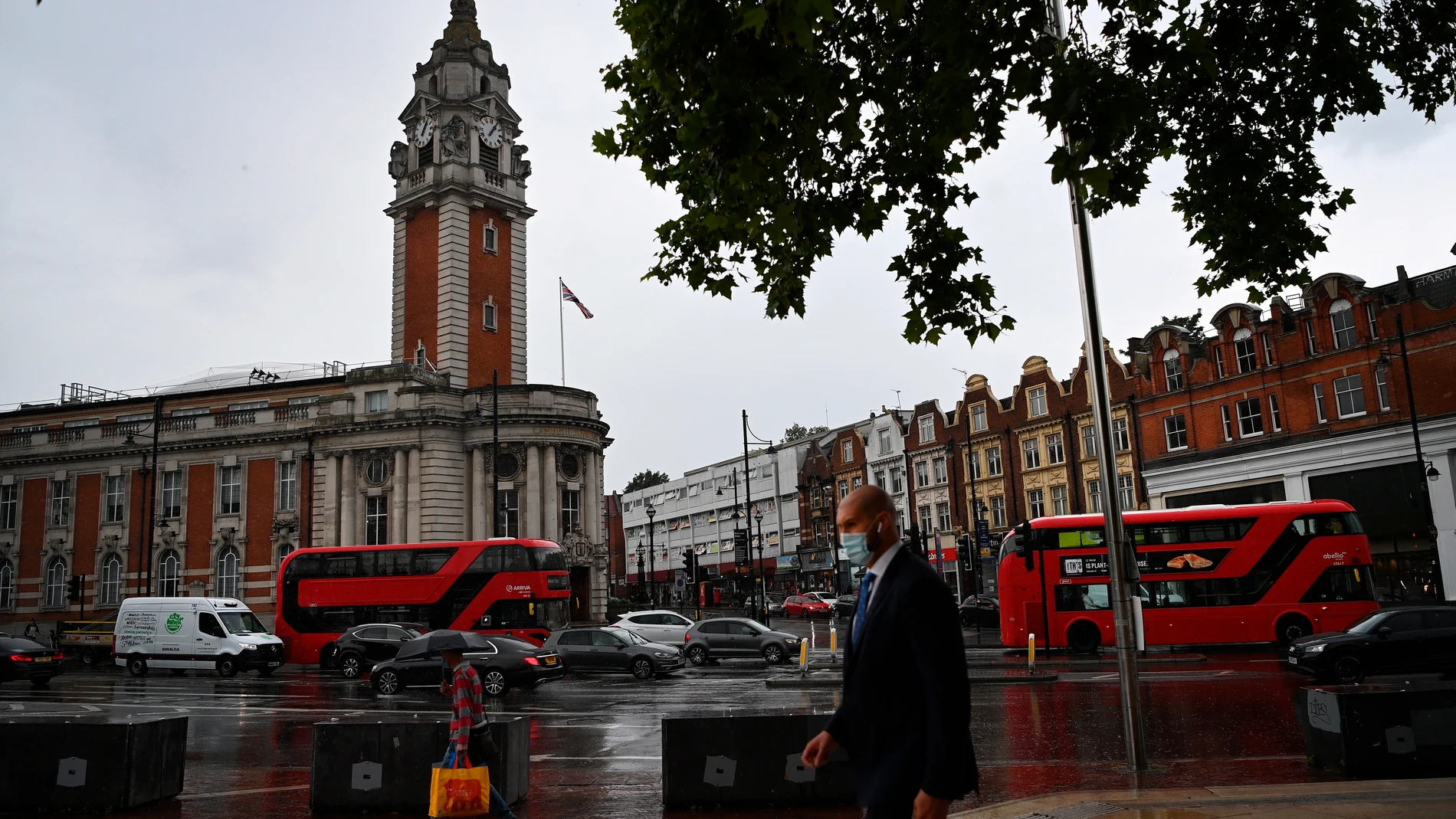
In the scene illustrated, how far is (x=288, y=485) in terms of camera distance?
162 ft

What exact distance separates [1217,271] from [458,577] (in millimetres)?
27833

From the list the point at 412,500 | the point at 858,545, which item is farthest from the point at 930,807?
the point at 412,500

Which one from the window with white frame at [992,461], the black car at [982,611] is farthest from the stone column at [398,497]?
the window with white frame at [992,461]

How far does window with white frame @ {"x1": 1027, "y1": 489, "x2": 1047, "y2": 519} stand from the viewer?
53812mm

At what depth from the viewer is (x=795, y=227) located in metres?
9.45

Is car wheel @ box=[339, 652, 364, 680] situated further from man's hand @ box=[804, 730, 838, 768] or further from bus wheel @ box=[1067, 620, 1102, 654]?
man's hand @ box=[804, 730, 838, 768]

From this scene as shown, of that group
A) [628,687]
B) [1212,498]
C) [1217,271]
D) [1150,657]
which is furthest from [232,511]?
[1217,271]

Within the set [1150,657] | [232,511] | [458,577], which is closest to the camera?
[1150,657]

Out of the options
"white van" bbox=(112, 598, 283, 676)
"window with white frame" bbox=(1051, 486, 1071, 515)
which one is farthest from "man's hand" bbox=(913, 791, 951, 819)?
"window with white frame" bbox=(1051, 486, 1071, 515)

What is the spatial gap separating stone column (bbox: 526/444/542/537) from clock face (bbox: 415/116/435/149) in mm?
17518

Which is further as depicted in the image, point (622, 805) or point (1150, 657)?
point (1150, 657)

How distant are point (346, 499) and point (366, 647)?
19.6 m

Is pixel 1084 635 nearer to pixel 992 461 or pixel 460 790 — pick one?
pixel 460 790

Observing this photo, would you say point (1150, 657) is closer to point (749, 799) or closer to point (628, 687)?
point (628, 687)
